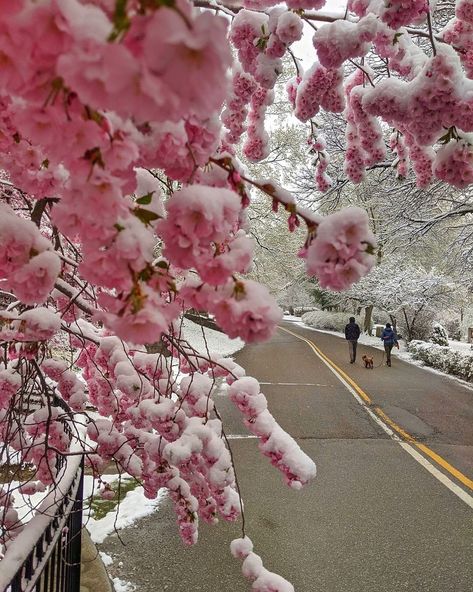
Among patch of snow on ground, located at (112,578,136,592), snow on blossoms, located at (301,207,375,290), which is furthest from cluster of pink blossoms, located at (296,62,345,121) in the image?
patch of snow on ground, located at (112,578,136,592)

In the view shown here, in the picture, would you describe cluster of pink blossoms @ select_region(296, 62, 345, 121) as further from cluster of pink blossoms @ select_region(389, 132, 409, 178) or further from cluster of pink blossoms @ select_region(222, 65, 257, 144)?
cluster of pink blossoms @ select_region(389, 132, 409, 178)

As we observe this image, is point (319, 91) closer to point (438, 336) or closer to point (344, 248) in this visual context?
point (344, 248)

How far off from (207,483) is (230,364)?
788mm

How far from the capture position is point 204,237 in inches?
42.0

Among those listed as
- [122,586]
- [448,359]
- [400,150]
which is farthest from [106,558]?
[448,359]

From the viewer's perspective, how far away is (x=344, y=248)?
1.14 metres

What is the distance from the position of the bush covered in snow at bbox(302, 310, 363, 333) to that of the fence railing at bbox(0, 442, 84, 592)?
31.0 metres

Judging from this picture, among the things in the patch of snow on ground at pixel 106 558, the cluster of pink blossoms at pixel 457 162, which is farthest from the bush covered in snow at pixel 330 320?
the cluster of pink blossoms at pixel 457 162

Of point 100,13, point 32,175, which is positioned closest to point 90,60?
point 100,13

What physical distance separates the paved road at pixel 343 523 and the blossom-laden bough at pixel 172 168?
4.01 ft

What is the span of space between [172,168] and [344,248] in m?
0.47

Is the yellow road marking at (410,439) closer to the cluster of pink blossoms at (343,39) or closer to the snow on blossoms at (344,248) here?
the cluster of pink blossoms at (343,39)

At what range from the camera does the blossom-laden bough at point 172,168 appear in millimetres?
556

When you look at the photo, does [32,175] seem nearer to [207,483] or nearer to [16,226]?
[16,226]
